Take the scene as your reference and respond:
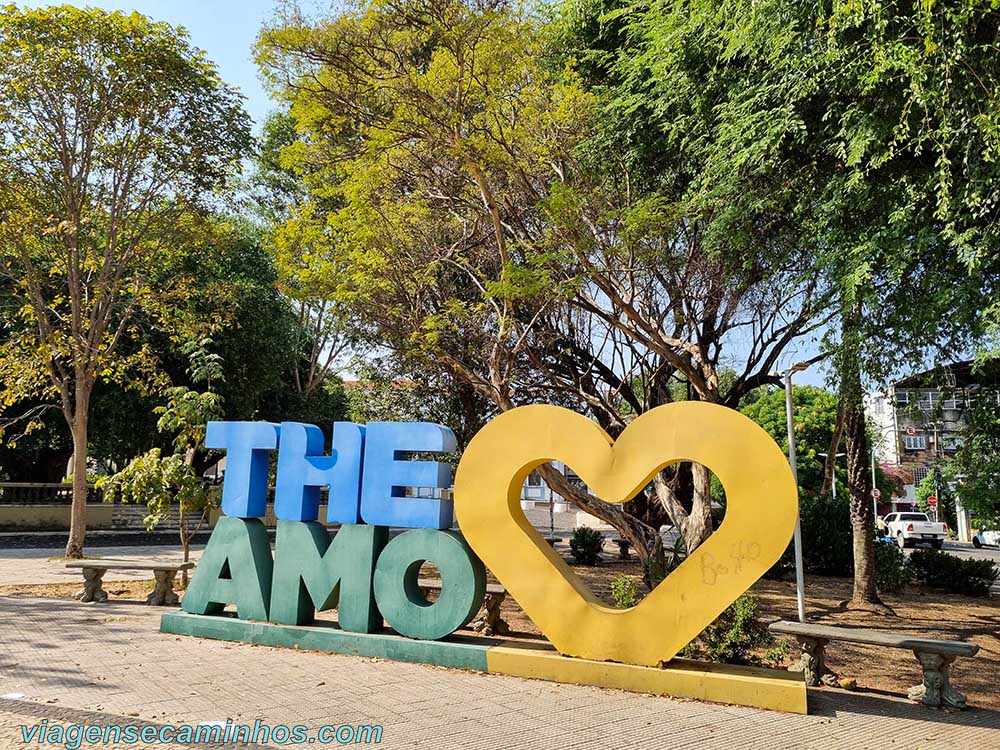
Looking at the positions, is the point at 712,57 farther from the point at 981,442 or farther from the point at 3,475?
the point at 3,475

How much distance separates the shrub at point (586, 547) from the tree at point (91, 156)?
11985mm

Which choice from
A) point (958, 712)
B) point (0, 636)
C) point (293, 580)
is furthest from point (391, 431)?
point (958, 712)

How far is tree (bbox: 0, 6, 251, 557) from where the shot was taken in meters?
14.4

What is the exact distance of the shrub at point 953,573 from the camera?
1608cm

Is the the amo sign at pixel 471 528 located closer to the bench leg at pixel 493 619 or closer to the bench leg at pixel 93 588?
the bench leg at pixel 493 619

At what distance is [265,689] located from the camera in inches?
256

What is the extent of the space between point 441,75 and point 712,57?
4.02 metres

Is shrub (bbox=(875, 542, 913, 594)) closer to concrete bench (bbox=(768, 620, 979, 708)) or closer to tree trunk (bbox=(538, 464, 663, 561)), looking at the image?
tree trunk (bbox=(538, 464, 663, 561))

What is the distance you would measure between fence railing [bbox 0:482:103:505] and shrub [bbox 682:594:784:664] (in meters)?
23.2

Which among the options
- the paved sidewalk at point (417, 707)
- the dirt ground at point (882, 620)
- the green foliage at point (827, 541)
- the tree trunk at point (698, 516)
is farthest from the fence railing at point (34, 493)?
the green foliage at point (827, 541)

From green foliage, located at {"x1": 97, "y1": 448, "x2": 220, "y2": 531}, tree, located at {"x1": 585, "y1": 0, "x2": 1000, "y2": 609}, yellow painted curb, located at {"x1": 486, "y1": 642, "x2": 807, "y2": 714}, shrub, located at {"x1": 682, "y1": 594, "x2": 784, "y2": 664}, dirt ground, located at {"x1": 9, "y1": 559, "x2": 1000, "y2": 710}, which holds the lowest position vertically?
dirt ground, located at {"x1": 9, "y1": 559, "x2": 1000, "y2": 710}

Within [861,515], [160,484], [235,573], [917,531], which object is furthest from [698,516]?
[917,531]

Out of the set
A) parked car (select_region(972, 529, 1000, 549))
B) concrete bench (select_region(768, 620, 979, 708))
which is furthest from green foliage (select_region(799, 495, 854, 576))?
parked car (select_region(972, 529, 1000, 549))

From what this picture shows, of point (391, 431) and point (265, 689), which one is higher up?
point (391, 431)
